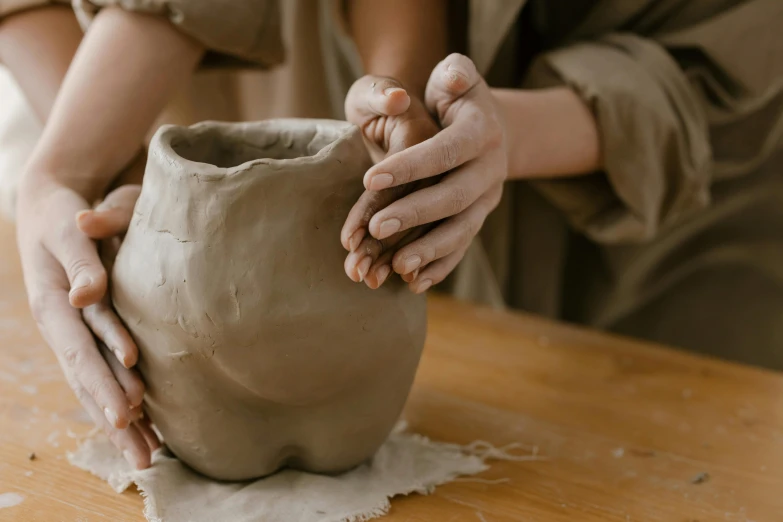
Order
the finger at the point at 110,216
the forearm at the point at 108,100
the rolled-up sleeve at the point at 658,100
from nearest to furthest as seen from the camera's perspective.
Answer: the finger at the point at 110,216, the forearm at the point at 108,100, the rolled-up sleeve at the point at 658,100

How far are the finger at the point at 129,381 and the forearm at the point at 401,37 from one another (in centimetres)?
46

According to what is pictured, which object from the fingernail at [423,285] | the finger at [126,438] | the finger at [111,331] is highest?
the fingernail at [423,285]

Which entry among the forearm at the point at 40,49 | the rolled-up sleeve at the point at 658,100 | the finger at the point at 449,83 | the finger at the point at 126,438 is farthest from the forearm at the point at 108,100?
the rolled-up sleeve at the point at 658,100

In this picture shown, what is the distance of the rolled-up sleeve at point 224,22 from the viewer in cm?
96

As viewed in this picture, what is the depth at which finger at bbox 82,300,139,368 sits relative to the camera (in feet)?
2.47

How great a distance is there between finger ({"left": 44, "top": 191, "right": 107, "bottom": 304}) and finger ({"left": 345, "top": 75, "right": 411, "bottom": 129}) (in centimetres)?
30

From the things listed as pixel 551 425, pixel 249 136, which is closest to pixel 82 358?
pixel 249 136

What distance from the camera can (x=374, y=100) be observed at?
0.77 meters

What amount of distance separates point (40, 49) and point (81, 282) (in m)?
0.52

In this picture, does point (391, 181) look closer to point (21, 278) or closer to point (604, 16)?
point (604, 16)

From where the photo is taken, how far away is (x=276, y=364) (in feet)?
2.36

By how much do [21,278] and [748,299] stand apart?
1.31m

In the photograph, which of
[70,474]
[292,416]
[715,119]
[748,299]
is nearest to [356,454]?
[292,416]

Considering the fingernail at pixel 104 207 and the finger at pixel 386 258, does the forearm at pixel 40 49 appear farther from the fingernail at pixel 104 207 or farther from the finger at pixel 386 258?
the finger at pixel 386 258
